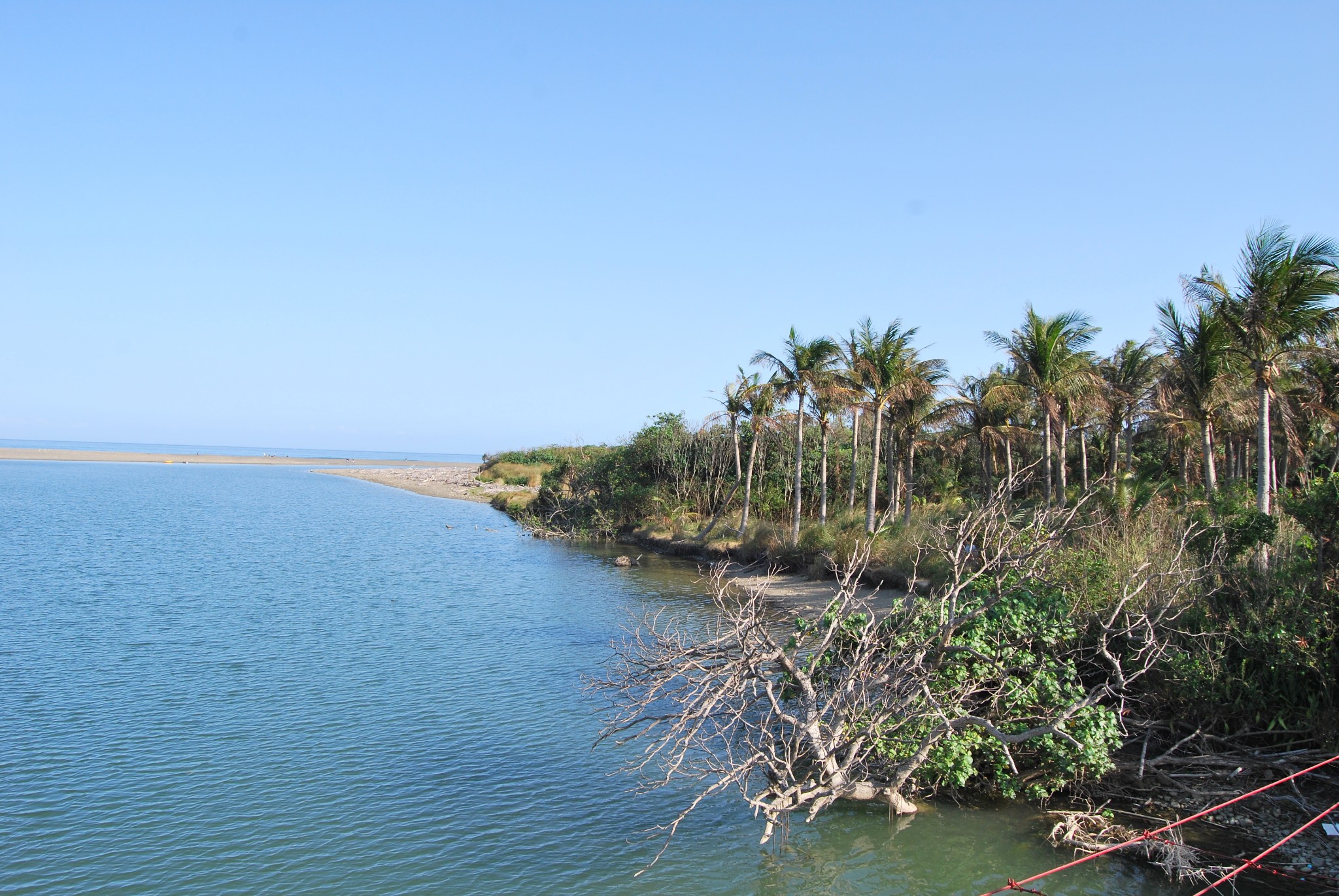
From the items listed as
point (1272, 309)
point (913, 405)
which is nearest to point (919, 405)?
point (913, 405)

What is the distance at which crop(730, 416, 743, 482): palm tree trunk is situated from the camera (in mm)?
36438

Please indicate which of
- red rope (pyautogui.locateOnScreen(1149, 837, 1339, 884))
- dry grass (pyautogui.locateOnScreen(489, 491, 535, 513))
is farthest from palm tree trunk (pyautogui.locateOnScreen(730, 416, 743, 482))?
red rope (pyautogui.locateOnScreen(1149, 837, 1339, 884))

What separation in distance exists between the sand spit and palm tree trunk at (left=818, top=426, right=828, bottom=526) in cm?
3551

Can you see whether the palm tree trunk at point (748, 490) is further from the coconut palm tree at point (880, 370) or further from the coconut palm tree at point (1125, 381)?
the coconut palm tree at point (1125, 381)

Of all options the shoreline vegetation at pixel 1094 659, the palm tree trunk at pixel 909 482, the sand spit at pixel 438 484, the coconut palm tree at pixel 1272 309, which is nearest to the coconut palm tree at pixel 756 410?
the palm tree trunk at pixel 909 482

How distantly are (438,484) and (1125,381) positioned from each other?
7600 cm

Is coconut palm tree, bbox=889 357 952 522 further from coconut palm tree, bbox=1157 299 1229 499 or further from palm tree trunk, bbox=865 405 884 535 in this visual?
coconut palm tree, bbox=1157 299 1229 499

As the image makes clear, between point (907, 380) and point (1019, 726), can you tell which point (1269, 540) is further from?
point (907, 380)

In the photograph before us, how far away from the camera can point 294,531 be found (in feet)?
140

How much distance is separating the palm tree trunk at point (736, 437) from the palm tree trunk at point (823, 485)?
138 inches

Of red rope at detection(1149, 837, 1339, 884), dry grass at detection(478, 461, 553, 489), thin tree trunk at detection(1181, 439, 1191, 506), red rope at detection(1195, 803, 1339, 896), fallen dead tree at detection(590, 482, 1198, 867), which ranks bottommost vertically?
red rope at detection(1149, 837, 1339, 884)

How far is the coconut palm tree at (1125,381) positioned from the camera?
27859 millimetres

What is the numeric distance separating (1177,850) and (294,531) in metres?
41.2

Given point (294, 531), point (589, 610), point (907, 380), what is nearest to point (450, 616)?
point (589, 610)
